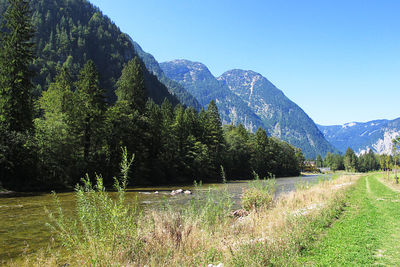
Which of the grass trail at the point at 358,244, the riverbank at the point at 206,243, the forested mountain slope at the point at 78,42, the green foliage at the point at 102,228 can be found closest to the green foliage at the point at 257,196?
the riverbank at the point at 206,243

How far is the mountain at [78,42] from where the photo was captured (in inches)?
4931

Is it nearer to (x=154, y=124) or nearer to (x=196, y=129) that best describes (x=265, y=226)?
(x=154, y=124)

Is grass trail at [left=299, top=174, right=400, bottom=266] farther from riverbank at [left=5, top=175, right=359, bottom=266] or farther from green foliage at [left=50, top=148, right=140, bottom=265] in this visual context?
green foliage at [left=50, top=148, right=140, bottom=265]

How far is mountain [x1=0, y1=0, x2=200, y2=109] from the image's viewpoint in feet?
411

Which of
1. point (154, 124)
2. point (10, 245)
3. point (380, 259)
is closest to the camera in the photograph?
point (380, 259)

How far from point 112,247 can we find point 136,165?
137 ft

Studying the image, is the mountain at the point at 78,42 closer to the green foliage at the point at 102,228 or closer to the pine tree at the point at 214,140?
the pine tree at the point at 214,140

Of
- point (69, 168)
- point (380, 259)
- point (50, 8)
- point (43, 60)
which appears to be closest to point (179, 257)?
point (380, 259)

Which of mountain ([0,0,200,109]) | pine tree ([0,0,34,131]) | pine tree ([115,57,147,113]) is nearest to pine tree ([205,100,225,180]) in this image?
pine tree ([115,57,147,113])

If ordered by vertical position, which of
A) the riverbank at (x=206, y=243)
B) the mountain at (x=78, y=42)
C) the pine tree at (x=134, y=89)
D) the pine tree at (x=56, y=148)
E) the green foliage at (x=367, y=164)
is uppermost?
the mountain at (x=78, y=42)

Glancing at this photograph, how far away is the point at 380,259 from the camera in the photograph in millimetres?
7012

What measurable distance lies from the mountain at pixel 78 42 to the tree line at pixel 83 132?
63832 millimetres

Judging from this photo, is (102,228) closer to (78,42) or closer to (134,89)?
(134,89)

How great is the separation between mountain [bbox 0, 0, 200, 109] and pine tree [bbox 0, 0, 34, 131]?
74.5 metres
